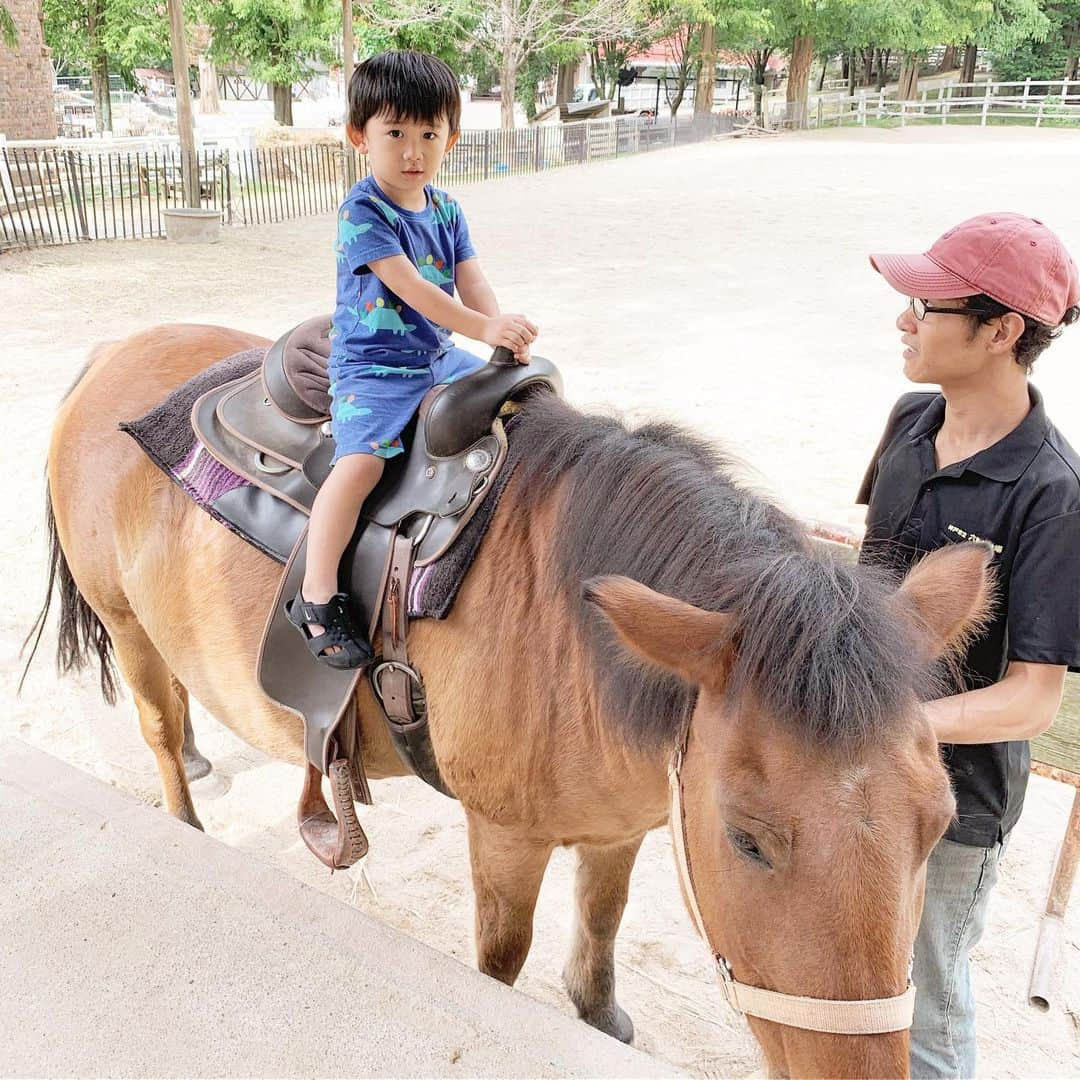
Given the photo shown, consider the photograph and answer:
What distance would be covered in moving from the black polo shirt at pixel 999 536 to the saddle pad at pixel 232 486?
796 millimetres

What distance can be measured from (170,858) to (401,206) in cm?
176

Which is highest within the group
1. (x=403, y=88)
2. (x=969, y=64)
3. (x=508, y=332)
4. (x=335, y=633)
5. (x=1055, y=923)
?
(x=969, y=64)

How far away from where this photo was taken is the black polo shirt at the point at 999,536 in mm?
1448

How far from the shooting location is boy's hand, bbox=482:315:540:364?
6.11ft

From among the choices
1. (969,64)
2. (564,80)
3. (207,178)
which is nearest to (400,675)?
(207,178)

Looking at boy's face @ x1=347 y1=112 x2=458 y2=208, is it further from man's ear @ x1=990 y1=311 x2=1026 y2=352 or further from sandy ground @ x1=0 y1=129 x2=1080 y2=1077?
man's ear @ x1=990 y1=311 x2=1026 y2=352

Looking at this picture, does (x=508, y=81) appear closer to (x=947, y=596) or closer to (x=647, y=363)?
(x=647, y=363)

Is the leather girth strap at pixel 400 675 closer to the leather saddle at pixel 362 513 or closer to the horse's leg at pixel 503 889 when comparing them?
the leather saddle at pixel 362 513

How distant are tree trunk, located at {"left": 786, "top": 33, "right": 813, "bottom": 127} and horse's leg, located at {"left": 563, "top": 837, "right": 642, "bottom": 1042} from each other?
37321mm

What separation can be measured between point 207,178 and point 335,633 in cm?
1596

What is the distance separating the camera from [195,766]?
331 cm

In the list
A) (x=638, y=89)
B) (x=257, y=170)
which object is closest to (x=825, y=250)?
(x=257, y=170)

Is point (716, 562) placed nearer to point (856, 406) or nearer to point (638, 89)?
point (856, 406)

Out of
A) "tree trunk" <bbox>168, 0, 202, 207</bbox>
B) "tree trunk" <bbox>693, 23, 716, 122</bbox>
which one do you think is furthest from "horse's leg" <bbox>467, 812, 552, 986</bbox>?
"tree trunk" <bbox>693, 23, 716, 122</bbox>
